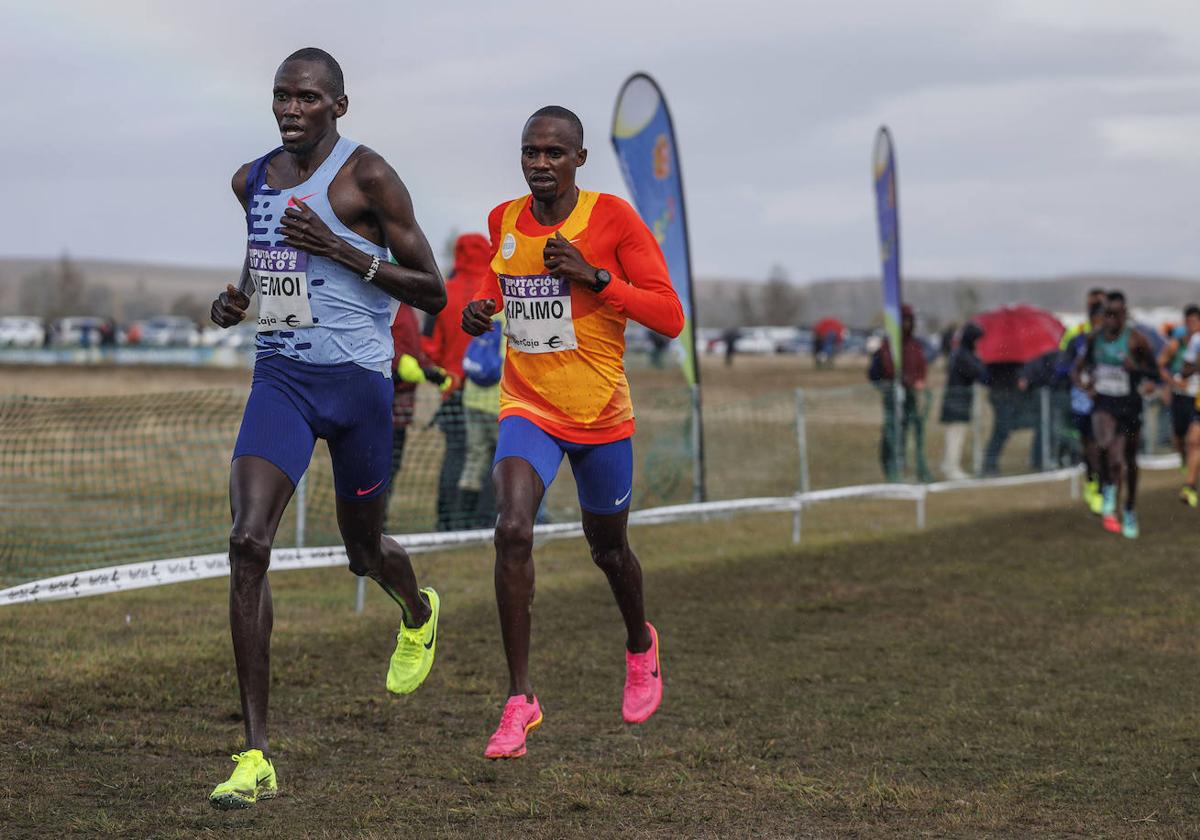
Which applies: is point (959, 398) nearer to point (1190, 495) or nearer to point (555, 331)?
point (1190, 495)

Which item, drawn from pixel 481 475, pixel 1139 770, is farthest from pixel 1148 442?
pixel 1139 770

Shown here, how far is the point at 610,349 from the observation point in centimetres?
545

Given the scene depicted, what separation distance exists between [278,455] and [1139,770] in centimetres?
333

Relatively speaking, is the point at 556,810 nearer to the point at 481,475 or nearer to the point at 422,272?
the point at 422,272

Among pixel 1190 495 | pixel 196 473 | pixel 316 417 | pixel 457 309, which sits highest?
pixel 457 309

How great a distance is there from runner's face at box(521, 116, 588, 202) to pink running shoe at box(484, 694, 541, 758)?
1.81 metres

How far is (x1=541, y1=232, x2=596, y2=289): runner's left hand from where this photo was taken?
5.12 meters

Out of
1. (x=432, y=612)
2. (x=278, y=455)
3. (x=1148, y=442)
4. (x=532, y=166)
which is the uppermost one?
(x=532, y=166)

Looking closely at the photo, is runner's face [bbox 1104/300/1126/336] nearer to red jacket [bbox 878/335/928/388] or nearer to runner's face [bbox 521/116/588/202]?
red jacket [bbox 878/335/928/388]

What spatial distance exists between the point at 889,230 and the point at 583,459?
1304cm

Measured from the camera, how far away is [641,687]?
5.91 metres

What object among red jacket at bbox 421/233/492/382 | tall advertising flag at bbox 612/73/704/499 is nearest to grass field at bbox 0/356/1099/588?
red jacket at bbox 421/233/492/382

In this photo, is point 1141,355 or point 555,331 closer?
point 555,331

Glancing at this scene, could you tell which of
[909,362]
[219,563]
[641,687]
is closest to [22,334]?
[909,362]
